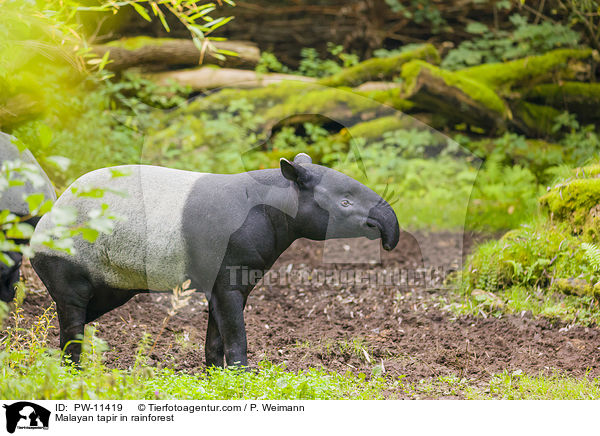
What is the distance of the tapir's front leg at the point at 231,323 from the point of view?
4.35 meters

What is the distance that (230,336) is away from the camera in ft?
14.3

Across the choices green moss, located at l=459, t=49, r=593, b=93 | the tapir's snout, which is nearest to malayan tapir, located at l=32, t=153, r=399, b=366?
the tapir's snout

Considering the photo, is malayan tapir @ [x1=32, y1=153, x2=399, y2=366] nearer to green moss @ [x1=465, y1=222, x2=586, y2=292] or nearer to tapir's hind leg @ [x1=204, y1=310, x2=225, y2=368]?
tapir's hind leg @ [x1=204, y1=310, x2=225, y2=368]

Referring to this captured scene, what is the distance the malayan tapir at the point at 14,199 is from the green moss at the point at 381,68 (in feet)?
20.0

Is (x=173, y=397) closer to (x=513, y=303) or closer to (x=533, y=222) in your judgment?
(x=513, y=303)

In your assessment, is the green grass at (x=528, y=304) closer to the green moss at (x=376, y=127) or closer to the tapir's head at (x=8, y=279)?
the green moss at (x=376, y=127)

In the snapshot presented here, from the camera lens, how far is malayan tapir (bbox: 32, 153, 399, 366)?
14.3 ft

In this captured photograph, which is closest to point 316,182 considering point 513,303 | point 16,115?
point 513,303

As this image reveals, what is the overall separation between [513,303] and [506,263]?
0.53 meters

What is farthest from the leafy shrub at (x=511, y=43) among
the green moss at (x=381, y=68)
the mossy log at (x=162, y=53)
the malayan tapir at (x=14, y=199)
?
the malayan tapir at (x=14, y=199)

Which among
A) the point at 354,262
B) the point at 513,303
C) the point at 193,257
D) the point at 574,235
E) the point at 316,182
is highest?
the point at 316,182

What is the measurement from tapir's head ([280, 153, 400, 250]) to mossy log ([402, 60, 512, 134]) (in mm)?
5293

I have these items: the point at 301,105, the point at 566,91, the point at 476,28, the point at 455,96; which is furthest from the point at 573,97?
the point at 301,105
